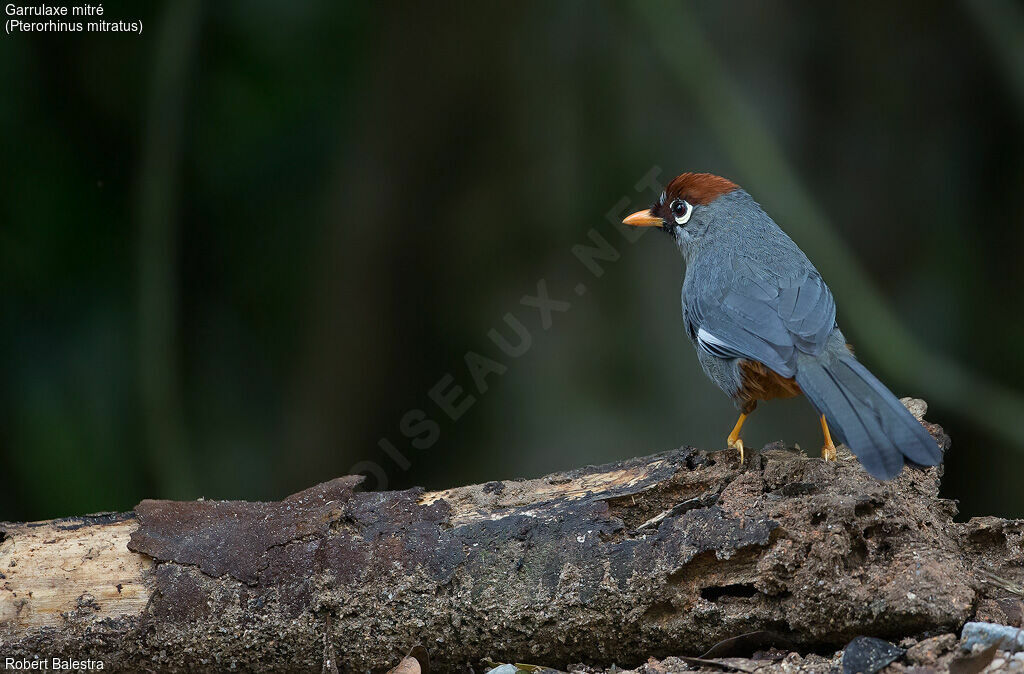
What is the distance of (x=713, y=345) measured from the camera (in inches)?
137

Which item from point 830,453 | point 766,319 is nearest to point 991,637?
point 830,453

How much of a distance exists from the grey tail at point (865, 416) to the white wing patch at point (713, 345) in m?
0.32

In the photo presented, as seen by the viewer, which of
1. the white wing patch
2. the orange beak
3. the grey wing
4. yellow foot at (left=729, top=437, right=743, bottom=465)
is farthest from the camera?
the orange beak

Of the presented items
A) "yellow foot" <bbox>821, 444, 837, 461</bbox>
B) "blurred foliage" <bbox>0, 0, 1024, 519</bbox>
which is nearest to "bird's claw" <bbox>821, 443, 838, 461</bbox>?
"yellow foot" <bbox>821, 444, 837, 461</bbox>

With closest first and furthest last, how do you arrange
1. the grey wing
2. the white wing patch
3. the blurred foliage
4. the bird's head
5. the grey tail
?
the grey tail < the grey wing < the white wing patch < the bird's head < the blurred foliage

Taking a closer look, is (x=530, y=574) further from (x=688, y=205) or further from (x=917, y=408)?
(x=688, y=205)

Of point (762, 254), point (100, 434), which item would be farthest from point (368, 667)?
point (100, 434)

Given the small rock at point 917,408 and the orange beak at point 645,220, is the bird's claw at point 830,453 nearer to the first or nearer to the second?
the small rock at point 917,408

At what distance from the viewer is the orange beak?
14.2 feet

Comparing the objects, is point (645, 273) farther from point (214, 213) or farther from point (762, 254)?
point (214, 213)

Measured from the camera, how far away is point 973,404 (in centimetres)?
530

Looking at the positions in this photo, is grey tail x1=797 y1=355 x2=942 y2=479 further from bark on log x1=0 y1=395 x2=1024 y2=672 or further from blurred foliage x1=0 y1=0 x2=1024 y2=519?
blurred foliage x1=0 y1=0 x2=1024 y2=519

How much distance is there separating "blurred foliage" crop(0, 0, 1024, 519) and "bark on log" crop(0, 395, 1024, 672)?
255 cm

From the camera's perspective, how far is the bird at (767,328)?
9.00 feet
